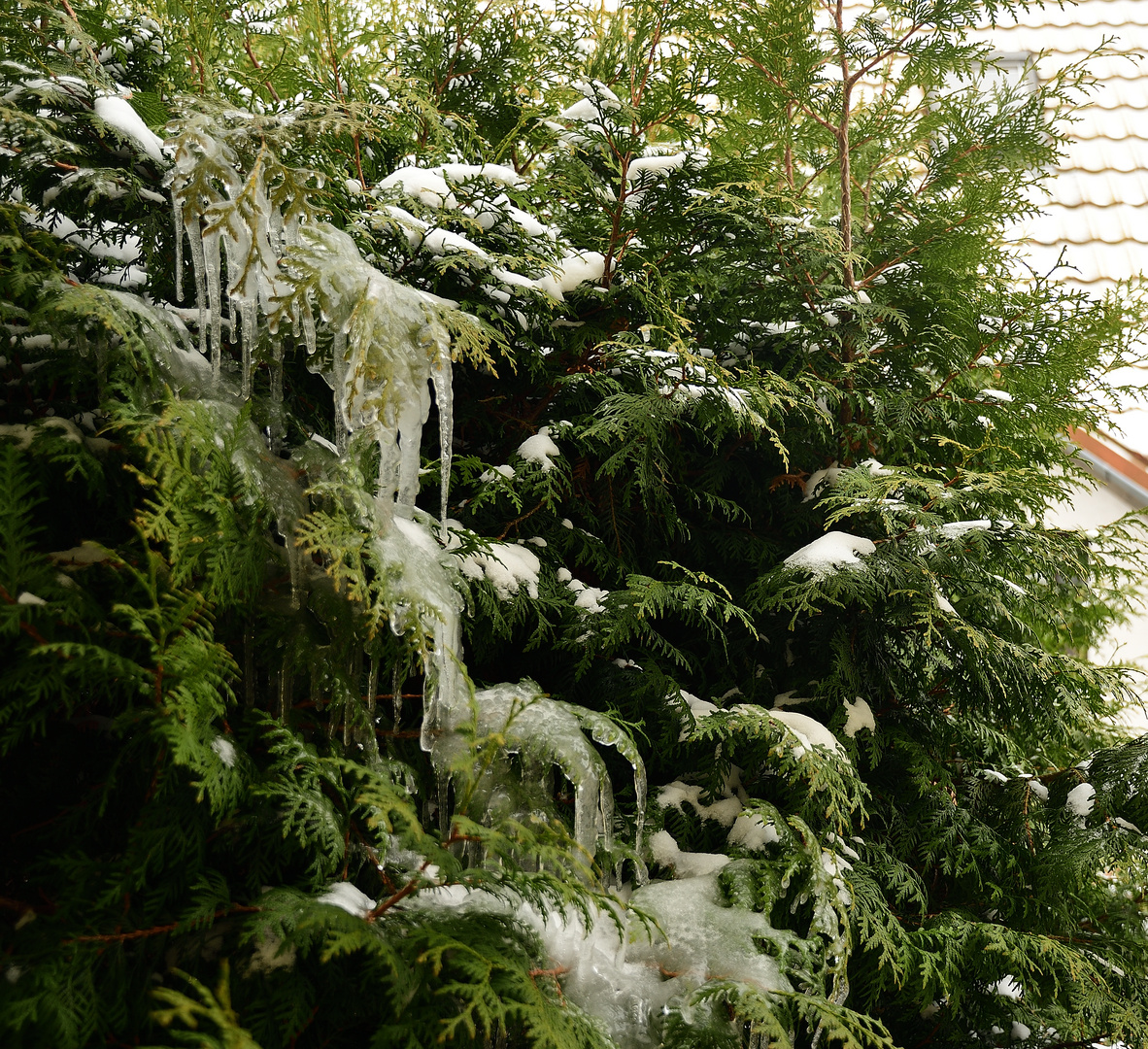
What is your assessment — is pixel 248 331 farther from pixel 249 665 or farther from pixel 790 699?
pixel 790 699

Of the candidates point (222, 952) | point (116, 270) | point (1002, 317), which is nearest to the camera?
point (222, 952)

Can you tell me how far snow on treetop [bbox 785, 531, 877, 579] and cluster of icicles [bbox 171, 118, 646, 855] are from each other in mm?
646

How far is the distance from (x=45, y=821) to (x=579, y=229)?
1.76 meters

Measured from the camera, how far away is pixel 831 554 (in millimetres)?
1863

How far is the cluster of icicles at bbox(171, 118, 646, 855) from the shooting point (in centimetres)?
134

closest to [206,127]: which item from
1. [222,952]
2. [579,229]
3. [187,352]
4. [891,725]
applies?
→ [187,352]

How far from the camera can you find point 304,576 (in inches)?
56.4

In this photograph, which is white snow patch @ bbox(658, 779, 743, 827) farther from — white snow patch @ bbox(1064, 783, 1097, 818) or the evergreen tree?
white snow patch @ bbox(1064, 783, 1097, 818)

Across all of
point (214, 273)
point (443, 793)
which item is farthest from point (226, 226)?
point (443, 793)

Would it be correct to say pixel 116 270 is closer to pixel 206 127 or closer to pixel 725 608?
pixel 206 127

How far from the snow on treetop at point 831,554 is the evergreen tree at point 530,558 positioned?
28 mm

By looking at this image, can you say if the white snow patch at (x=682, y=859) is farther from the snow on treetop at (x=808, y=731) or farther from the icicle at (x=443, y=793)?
the icicle at (x=443, y=793)

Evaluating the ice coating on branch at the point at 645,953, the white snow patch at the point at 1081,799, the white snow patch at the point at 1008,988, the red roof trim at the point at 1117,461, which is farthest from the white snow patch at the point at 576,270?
the red roof trim at the point at 1117,461

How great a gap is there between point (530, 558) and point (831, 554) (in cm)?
70
